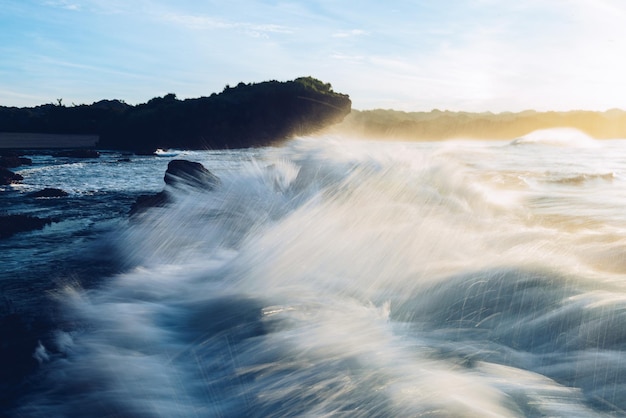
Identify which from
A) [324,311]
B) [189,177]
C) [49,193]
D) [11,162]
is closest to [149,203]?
[189,177]

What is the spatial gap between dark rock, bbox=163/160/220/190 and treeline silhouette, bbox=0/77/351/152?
4184cm

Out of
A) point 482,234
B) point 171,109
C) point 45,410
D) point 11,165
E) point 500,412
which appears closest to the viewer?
point 500,412

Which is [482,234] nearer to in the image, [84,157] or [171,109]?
[84,157]

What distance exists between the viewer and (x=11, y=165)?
968 inches

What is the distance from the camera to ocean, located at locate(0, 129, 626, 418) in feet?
11.9

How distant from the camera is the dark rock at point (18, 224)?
28.7ft

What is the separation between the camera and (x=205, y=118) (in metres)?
60.9

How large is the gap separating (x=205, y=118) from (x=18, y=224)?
176 feet

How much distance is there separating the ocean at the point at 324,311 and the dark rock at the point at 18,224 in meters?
0.27

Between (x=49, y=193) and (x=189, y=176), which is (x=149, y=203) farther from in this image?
(x=49, y=193)

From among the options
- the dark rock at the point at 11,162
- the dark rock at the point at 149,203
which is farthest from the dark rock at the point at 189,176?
the dark rock at the point at 11,162

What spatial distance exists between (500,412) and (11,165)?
89.4ft

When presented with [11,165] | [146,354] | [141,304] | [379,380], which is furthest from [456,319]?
[11,165]

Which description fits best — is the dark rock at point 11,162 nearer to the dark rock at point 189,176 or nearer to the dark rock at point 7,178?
the dark rock at point 7,178
